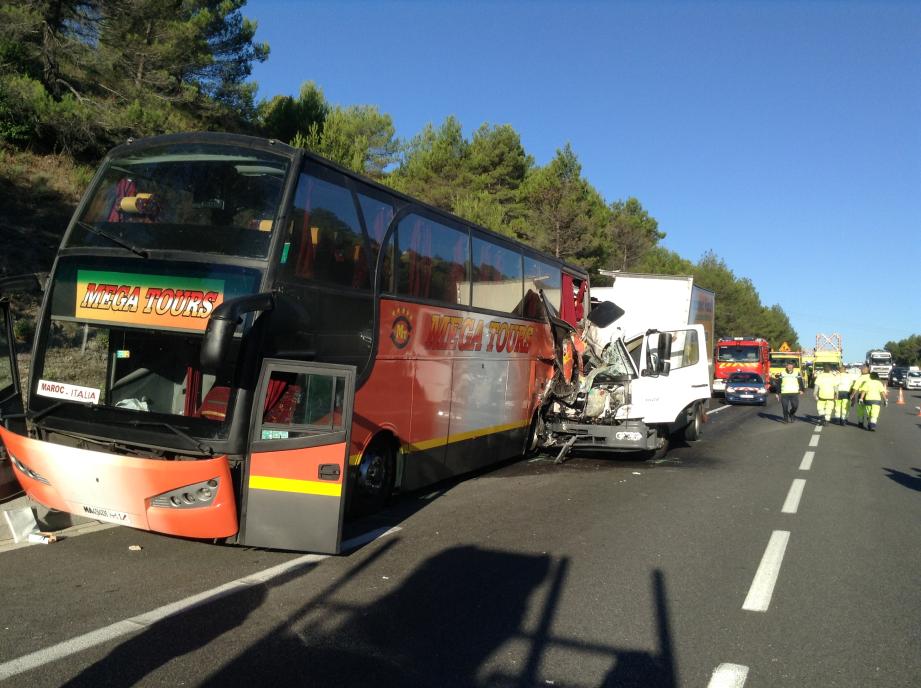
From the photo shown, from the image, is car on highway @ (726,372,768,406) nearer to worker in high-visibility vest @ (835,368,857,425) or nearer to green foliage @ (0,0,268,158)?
worker in high-visibility vest @ (835,368,857,425)

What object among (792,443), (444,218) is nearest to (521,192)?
(792,443)

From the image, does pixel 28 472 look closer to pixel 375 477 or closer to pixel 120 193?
pixel 120 193

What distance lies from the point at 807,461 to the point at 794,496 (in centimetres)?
413

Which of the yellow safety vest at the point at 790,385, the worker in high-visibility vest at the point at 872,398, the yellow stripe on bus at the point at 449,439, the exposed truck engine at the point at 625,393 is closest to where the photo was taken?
the yellow stripe on bus at the point at 449,439

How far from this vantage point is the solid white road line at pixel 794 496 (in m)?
9.20

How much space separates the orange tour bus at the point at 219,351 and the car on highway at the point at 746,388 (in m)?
25.8

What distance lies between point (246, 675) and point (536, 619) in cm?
194

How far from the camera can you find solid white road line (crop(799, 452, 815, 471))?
507 inches

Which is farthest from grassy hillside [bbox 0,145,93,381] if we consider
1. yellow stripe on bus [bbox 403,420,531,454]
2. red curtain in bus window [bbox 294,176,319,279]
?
red curtain in bus window [bbox 294,176,319,279]

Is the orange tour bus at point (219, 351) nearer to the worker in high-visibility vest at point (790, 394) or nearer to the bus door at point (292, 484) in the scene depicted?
the bus door at point (292, 484)

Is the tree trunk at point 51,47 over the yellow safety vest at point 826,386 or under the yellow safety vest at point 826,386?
over

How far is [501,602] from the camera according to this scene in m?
5.43

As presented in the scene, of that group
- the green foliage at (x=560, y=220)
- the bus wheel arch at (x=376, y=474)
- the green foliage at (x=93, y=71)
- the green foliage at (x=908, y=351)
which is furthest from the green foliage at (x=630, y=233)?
the green foliage at (x=908, y=351)

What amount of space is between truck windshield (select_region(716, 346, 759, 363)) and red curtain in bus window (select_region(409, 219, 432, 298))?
30.0m
